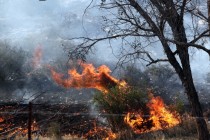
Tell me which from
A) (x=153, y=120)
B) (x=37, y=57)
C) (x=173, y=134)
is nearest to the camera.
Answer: (x=173, y=134)

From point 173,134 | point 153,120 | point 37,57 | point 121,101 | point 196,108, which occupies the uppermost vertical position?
point 37,57

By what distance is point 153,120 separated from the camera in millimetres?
16375

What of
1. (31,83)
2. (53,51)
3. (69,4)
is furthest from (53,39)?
(69,4)

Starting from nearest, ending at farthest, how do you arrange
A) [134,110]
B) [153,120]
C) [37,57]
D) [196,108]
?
[196,108] → [134,110] → [153,120] → [37,57]

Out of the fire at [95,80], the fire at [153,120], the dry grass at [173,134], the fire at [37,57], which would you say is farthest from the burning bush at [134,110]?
the fire at [37,57]

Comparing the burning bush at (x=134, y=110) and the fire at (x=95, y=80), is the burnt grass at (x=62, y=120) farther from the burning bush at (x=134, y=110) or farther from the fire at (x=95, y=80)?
the fire at (x=95, y=80)

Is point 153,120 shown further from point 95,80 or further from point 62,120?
Result: point 95,80

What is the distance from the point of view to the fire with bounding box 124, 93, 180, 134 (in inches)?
606

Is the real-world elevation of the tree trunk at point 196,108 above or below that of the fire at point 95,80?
below

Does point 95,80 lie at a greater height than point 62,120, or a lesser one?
greater

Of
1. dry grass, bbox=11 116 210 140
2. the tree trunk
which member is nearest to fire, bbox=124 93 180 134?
dry grass, bbox=11 116 210 140

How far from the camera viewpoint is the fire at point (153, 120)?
1540 centimetres

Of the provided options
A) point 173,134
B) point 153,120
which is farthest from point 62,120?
point 173,134

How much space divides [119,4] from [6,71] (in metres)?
23.9
